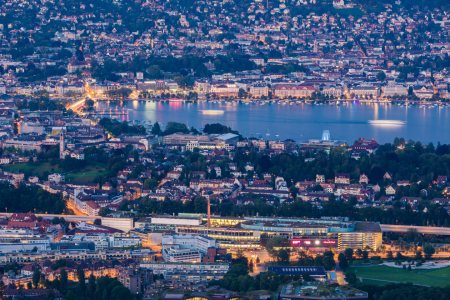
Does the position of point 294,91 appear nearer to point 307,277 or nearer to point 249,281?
point 307,277

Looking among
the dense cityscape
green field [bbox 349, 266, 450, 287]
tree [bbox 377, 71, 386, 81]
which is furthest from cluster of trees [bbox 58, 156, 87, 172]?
tree [bbox 377, 71, 386, 81]

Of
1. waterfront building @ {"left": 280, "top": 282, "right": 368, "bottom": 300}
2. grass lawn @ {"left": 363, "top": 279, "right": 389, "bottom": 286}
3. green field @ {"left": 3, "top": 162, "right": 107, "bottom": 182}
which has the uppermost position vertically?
green field @ {"left": 3, "top": 162, "right": 107, "bottom": 182}

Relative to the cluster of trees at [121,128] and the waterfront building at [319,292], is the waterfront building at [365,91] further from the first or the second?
the waterfront building at [319,292]

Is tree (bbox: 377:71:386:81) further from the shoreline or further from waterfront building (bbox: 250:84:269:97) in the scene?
waterfront building (bbox: 250:84:269:97)

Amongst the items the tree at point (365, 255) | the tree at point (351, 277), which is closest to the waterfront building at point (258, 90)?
the tree at point (365, 255)

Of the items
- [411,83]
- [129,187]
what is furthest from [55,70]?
[129,187]

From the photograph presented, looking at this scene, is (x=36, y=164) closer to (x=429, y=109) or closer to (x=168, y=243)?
(x=168, y=243)
